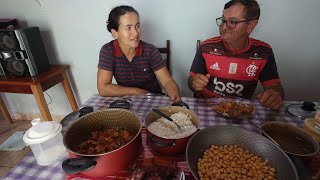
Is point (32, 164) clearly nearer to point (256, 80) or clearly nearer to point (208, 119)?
point (208, 119)

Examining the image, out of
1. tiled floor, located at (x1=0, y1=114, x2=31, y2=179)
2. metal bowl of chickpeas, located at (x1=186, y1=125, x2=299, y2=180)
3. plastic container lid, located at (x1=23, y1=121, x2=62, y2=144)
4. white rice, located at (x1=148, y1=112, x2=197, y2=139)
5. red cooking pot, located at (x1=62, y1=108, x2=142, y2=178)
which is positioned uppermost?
plastic container lid, located at (x1=23, y1=121, x2=62, y2=144)

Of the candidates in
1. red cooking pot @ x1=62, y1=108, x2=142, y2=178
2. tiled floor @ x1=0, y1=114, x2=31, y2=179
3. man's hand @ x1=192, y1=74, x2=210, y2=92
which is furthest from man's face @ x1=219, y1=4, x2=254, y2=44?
tiled floor @ x1=0, y1=114, x2=31, y2=179

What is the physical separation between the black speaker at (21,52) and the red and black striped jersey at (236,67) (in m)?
1.57

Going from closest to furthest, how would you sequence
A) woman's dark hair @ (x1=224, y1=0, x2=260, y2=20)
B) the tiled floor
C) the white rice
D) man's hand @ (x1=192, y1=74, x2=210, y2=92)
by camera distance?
the white rice → man's hand @ (x1=192, y1=74, x2=210, y2=92) → woman's dark hair @ (x1=224, y1=0, x2=260, y2=20) → the tiled floor

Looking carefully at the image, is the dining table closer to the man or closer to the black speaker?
the man

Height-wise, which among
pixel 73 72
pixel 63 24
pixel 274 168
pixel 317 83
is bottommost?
pixel 317 83

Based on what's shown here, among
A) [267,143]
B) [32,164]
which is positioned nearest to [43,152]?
[32,164]

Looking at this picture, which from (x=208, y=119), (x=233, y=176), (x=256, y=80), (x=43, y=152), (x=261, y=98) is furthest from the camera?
(x=256, y=80)

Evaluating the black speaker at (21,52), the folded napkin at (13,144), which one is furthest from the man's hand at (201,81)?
the folded napkin at (13,144)

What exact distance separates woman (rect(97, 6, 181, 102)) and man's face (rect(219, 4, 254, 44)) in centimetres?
52

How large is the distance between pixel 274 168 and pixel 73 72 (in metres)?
2.33

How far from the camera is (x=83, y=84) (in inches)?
102

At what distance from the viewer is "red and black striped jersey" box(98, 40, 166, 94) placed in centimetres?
170

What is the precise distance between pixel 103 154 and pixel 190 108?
0.69 meters
